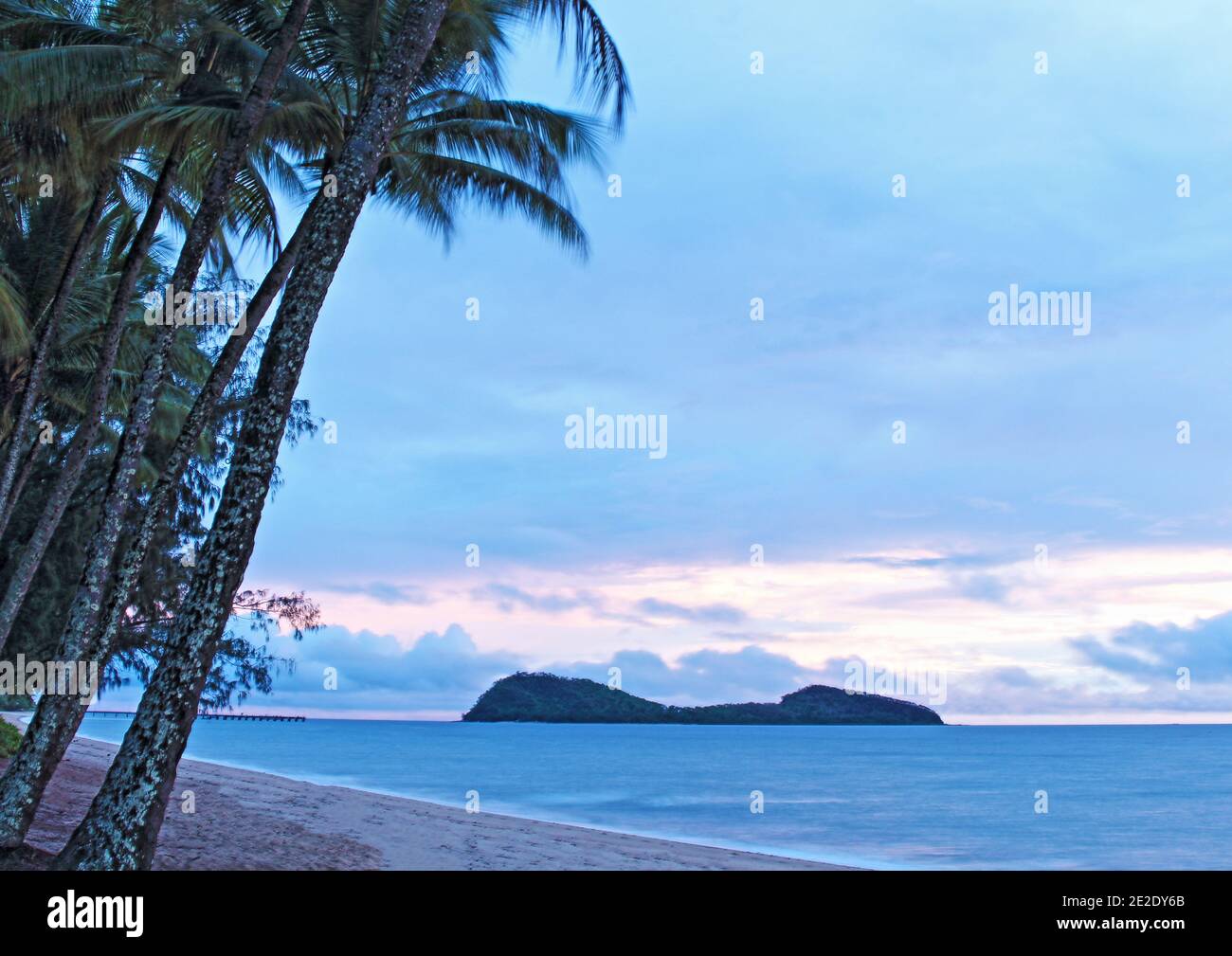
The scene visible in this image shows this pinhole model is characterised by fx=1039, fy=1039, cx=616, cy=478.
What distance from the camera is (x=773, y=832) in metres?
33.6

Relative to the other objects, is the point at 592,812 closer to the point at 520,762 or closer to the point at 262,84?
the point at 262,84

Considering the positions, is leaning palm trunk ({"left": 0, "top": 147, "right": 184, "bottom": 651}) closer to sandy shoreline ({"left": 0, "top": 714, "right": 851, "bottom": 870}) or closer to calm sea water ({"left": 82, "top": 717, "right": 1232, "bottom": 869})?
sandy shoreline ({"left": 0, "top": 714, "right": 851, "bottom": 870})

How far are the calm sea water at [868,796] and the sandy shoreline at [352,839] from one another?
586 centimetres

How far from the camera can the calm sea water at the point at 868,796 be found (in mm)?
32250

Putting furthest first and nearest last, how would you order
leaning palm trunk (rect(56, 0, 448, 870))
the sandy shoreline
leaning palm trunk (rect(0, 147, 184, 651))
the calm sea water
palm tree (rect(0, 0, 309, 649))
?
the calm sea water, the sandy shoreline, leaning palm trunk (rect(0, 147, 184, 651)), palm tree (rect(0, 0, 309, 649)), leaning palm trunk (rect(56, 0, 448, 870))

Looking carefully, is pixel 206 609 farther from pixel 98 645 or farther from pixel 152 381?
pixel 152 381

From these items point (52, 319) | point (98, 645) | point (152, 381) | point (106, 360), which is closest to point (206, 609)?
point (98, 645)

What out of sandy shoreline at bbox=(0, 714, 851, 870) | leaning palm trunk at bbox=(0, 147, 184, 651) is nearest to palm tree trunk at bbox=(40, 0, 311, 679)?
leaning palm trunk at bbox=(0, 147, 184, 651)

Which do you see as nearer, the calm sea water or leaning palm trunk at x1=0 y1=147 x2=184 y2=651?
leaning palm trunk at x1=0 y1=147 x2=184 y2=651

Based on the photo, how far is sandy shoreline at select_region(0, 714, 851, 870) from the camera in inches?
579

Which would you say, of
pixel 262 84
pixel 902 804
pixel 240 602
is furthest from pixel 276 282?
pixel 902 804

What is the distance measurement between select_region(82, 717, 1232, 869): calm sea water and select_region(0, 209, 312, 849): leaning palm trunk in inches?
778

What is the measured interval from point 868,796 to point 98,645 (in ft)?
145

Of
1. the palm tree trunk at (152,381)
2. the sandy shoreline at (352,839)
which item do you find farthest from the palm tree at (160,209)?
the sandy shoreline at (352,839)
